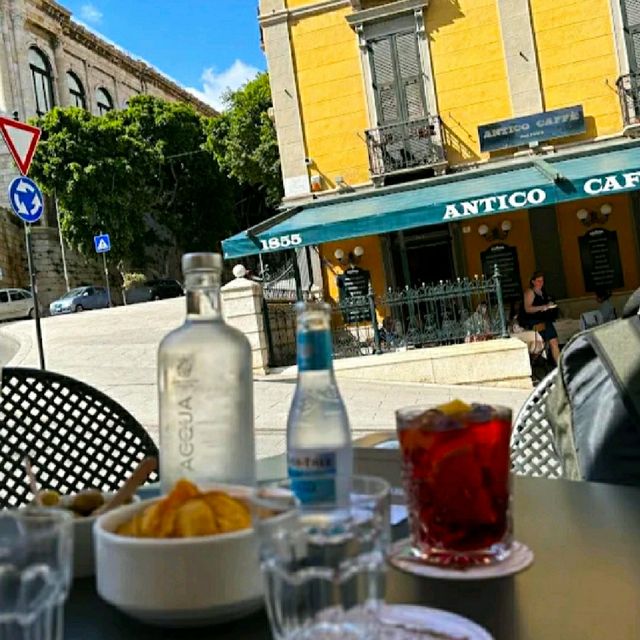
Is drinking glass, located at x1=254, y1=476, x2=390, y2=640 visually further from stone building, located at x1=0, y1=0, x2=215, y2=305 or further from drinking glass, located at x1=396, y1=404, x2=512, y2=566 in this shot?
stone building, located at x1=0, y1=0, x2=215, y2=305

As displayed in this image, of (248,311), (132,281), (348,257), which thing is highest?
(132,281)

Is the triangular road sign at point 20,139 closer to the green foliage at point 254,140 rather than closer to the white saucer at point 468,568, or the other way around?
the white saucer at point 468,568

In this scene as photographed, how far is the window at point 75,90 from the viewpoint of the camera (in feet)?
117

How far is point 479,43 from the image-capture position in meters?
12.5

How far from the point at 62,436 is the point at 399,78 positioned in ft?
39.9

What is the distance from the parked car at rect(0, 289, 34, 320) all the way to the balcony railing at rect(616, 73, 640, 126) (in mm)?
20787

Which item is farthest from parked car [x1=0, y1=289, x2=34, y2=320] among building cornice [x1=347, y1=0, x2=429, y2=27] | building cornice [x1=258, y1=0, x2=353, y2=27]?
building cornice [x1=347, y1=0, x2=429, y2=27]

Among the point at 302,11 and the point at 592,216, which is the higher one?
the point at 302,11

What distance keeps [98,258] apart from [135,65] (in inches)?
603

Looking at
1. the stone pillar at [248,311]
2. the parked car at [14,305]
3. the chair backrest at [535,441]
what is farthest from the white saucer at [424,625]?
the parked car at [14,305]

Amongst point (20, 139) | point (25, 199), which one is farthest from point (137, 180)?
point (20, 139)

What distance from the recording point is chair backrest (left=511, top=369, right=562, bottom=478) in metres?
1.81

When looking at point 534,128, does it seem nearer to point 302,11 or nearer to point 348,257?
point 348,257

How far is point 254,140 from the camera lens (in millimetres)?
27531
